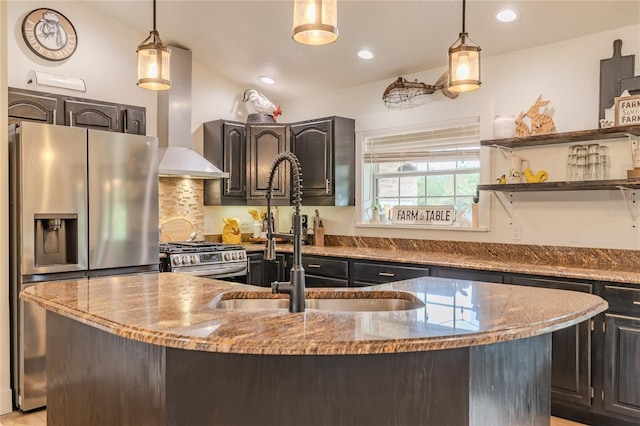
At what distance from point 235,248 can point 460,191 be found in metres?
2.09

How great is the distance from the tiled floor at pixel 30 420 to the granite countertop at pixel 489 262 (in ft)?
2.89

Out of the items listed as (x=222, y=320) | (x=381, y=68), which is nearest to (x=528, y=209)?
(x=381, y=68)

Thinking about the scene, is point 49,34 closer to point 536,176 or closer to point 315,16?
point 315,16

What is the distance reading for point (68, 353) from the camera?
84.3 inches

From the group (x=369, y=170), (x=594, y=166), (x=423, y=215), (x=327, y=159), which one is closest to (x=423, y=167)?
(x=423, y=215)

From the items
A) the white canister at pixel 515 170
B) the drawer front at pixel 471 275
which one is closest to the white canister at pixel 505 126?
the white canister at pixel 515 170

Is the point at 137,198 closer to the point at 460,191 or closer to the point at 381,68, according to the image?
the point at 381,68

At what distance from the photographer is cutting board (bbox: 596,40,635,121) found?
3238mm

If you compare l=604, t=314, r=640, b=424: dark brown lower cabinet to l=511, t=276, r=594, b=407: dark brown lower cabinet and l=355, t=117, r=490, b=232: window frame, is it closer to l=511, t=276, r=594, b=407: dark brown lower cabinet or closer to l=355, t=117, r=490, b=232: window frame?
l=511, t=276, r=594, b=407: dark brown lower cabinet

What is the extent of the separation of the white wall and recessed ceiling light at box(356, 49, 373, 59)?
486 mm

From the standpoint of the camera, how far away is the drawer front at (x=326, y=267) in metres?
4.22

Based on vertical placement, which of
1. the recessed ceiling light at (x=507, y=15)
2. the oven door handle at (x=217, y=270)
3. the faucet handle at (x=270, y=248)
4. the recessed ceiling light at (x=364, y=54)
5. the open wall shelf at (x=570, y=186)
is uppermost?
the recessed ceiling light at (x=364, y=54)

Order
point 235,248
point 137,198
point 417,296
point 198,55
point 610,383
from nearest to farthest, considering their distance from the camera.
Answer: point 417,296 → point 610,383 → point 137,198 → point 235,248 → point 198,55

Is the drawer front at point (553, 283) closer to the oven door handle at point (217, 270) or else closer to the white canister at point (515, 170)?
the white canister at point (515, 170)
